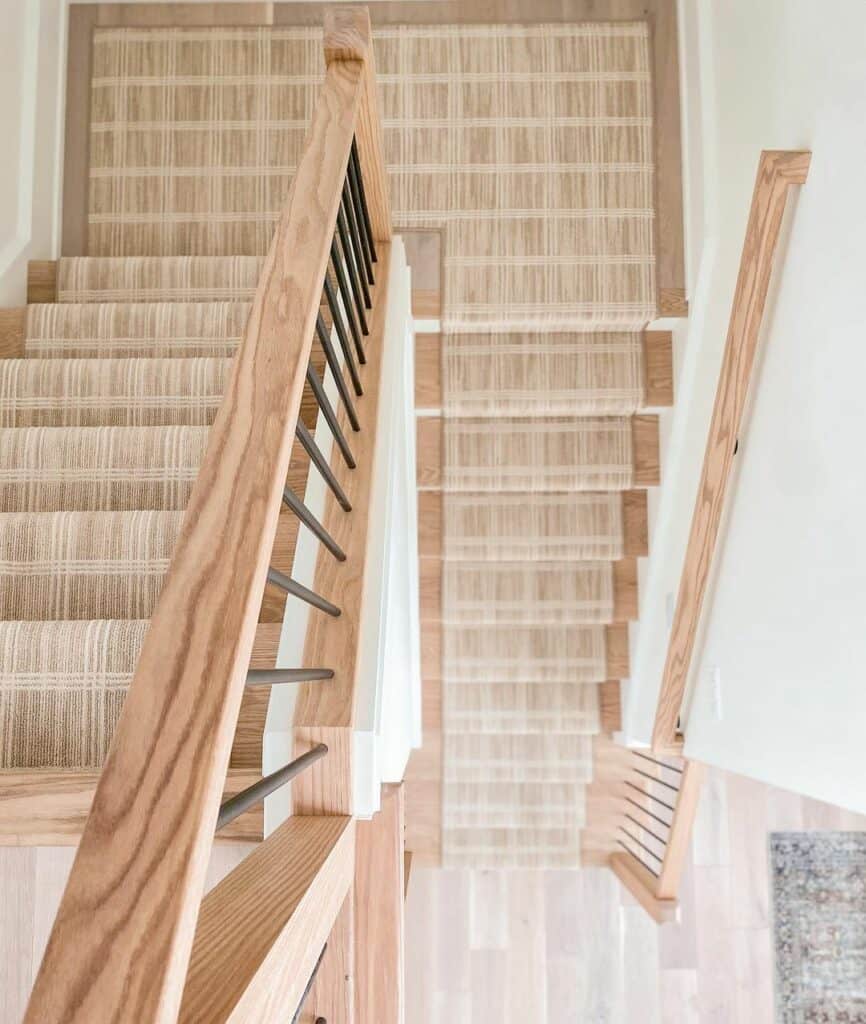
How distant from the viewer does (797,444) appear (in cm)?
197

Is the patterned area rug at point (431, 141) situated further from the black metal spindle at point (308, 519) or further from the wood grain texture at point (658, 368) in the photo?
the black metal spindle at point (308, 519)

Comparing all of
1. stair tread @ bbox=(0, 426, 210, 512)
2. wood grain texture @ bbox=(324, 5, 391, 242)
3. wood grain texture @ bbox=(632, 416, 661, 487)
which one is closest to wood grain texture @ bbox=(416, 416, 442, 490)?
wood grain texture @ bbox=(632, 416, 661, 487)

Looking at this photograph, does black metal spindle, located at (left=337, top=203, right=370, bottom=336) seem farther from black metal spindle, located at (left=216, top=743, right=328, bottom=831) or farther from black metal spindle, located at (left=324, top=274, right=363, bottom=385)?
black metal spindle, located at (left=216, top=743, right=328, bottom=831)

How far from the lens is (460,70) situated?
10.5ft

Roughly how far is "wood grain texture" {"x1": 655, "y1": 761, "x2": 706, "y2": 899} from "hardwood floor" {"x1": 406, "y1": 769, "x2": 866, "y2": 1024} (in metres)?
0.68

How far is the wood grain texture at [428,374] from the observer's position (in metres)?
3.11

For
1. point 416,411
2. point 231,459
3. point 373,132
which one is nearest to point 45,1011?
point 231,459

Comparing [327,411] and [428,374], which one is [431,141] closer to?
[428,374]

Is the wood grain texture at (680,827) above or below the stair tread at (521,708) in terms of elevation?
below

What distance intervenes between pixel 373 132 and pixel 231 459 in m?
1.10

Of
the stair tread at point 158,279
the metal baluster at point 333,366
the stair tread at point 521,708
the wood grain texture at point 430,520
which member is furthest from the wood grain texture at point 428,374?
the metal baluster at point 333,366

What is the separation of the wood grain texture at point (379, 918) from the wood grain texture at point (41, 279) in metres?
2.05

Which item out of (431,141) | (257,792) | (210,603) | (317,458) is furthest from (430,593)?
(210,603)

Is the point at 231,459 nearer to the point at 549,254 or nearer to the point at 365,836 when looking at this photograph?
the point at 365,836
